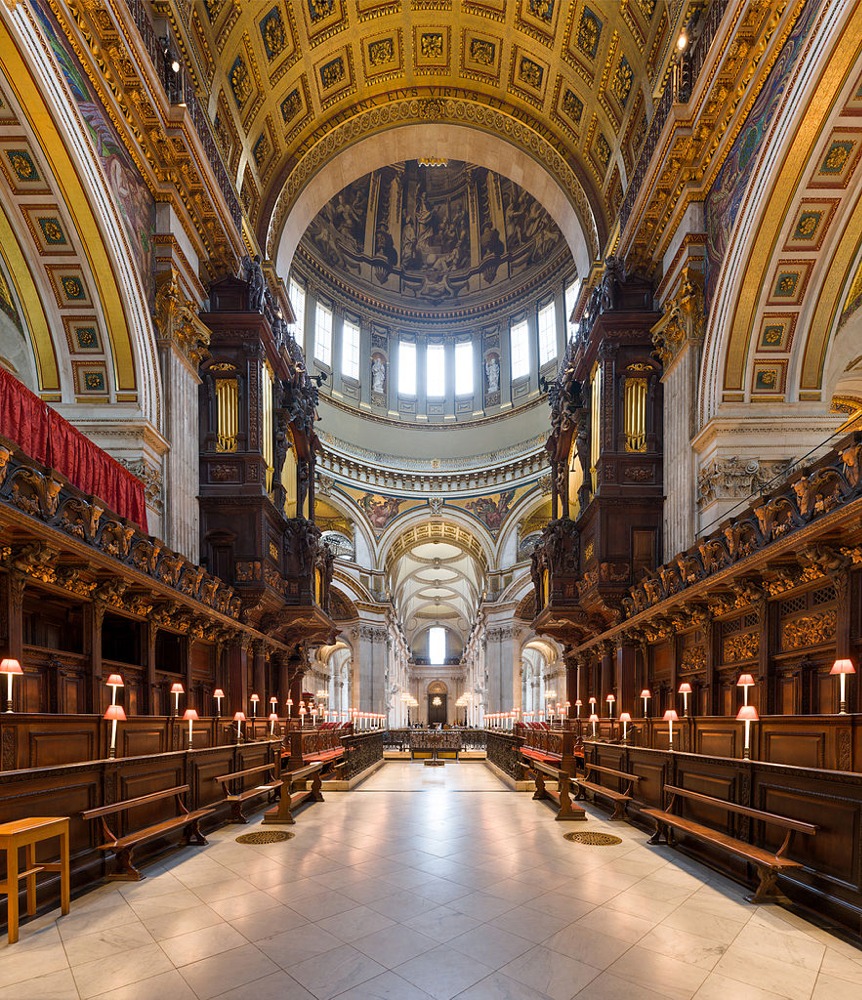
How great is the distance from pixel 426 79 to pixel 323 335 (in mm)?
14361

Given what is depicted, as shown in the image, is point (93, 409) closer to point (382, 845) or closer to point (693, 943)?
point (382, 845)

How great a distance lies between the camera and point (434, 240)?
3372 centimetres

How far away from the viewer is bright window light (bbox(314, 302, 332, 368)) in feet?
99.2

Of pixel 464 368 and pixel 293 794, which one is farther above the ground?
pixel 464 368

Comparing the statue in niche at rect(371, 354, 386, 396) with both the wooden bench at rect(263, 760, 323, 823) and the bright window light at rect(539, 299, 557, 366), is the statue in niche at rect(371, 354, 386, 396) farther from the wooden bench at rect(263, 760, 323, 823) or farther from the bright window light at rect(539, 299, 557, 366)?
the wooden bench at rect(263, 760, 323, 823)

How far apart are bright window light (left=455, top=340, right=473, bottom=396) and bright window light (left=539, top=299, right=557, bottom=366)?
4.33 meters

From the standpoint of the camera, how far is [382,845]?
7.55 m

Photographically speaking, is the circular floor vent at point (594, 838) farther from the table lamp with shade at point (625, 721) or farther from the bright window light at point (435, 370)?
the bright window light at point (435, 370)

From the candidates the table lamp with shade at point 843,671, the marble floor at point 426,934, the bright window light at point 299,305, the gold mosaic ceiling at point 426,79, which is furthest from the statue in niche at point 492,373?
the table lamp with shade at point 843,671

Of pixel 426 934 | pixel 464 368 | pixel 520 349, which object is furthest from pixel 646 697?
pixel 464 368

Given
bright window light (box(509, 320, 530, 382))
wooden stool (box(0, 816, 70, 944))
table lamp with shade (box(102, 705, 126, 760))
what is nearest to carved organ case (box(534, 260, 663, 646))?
table lamp with shade (box(102, 705, 126, 760))

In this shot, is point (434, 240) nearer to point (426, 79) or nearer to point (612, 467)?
point (426, 79)

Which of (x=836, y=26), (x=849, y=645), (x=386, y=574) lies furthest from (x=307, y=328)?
(x=849, y=645)

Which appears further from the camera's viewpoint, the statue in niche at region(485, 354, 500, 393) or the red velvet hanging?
the statue in niche at region(485, 354, 500, 393)
